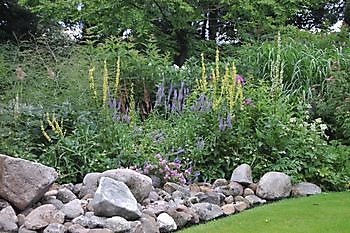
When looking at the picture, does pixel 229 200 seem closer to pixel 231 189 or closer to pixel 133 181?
pixel 231 189

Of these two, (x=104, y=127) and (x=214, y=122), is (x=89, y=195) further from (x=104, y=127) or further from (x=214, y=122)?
(x=214, y=122)

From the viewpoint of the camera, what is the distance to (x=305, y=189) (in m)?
4.41

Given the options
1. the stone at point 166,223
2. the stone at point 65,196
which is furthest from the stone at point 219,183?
the stone at point 65,196

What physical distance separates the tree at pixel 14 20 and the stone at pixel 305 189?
831cm

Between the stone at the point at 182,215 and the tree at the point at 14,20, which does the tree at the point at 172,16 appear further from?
the stone at the point at 182,215

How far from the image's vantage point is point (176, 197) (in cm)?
392

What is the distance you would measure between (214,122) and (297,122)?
0.89 m

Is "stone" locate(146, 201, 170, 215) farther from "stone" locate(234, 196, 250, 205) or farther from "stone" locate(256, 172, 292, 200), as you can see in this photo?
"stone" locate(256, 172, 292, 200)

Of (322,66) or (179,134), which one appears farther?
(322,66)

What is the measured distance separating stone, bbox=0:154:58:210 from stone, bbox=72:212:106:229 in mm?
384

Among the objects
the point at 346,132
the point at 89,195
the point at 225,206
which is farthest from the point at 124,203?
the point at 346,132

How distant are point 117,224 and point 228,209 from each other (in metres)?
1.06

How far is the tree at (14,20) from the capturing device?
11055 millimetres

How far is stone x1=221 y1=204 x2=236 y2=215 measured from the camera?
3.84m
